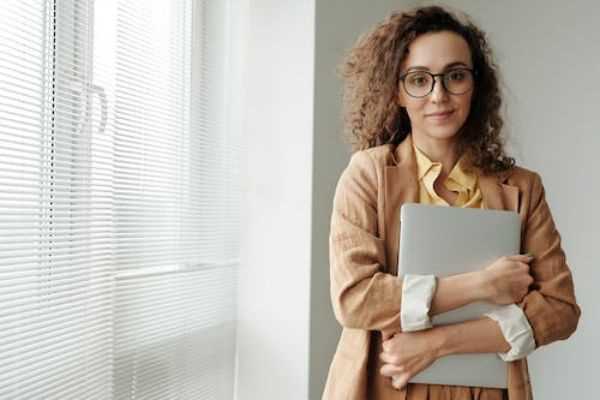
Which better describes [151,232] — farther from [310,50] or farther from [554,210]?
[554,210]

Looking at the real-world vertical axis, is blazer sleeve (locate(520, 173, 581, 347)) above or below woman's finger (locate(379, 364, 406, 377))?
above

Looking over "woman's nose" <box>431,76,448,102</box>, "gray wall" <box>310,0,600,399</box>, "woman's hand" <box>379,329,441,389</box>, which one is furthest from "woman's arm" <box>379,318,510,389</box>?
"gray wall" <box>310,0,600,399</box>

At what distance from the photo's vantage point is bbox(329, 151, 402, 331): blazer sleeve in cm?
121

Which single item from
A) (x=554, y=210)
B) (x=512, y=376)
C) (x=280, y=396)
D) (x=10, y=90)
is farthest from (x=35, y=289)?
(x=554, y=210)

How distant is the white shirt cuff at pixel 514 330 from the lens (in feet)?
3.93

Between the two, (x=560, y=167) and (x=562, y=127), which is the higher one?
(x=562, y=127)

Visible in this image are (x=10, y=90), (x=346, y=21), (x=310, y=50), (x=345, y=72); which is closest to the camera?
(x=10, y=90)

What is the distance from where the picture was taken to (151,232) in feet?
5.54

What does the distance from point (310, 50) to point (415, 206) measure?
3.27ft

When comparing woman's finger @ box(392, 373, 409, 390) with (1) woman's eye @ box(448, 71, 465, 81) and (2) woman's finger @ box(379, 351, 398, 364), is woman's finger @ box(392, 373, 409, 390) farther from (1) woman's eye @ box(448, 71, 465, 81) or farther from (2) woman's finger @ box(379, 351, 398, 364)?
(1) woman's eye @ box(448, 71, 465, 81)

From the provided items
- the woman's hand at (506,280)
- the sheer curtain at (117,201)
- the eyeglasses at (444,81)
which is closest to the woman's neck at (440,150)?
the eyeglasses at (444,81)

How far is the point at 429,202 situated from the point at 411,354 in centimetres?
31

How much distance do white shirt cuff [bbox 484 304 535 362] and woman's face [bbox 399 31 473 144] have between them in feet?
1.19

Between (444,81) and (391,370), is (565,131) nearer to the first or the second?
(444,81)
